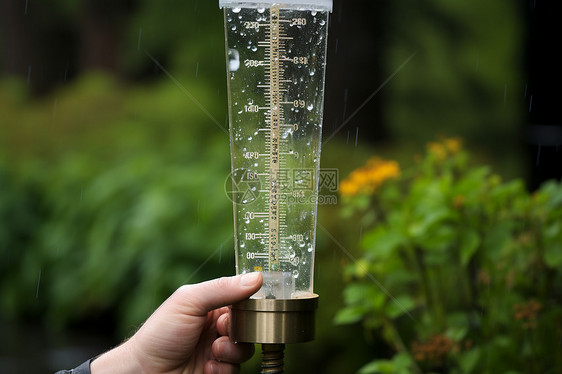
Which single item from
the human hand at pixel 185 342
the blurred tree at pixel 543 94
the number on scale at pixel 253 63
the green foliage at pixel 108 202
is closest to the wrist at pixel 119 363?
the human hand at pixel 185 342

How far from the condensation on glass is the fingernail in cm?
6

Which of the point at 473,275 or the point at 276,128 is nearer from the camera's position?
the point at 276,128

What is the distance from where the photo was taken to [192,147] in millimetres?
6117

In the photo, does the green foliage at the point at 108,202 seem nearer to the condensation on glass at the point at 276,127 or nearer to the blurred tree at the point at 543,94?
the condensation on glass at the point at 276,127

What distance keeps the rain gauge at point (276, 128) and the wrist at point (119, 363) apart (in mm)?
482

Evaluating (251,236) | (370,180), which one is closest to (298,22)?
(251,236)

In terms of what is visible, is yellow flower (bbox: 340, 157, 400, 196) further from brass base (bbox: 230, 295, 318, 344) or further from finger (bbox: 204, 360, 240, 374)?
brass base (bbox: 230, 295, 318, 344)

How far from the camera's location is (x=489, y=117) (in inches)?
242

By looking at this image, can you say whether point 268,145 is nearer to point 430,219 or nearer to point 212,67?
point 430,219

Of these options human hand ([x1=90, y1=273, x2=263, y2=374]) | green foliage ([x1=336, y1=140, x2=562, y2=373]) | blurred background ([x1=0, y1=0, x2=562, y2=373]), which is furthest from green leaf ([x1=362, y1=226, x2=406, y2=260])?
blurred background ([x1=0, y1=0, x2=562, y2=373])

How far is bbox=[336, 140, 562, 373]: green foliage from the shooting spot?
8.75ft

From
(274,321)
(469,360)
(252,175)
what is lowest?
(469,360)

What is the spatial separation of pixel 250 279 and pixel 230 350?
0.49 meters

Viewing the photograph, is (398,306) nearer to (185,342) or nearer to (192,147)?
(185,342)
